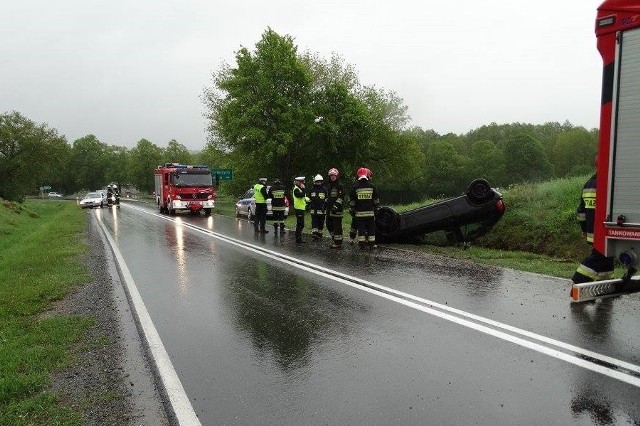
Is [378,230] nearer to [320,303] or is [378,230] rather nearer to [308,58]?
[320,303]

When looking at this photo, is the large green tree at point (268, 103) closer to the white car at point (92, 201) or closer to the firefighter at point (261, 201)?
the firefighter at point (261, 201)

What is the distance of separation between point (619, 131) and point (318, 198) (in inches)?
383

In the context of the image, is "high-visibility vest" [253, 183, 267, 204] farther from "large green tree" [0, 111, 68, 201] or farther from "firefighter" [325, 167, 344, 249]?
"large green tree" [0, 111, 68, 201]

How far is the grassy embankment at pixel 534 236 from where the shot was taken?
10531 millimetres

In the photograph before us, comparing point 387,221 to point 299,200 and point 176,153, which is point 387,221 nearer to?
point 299,200

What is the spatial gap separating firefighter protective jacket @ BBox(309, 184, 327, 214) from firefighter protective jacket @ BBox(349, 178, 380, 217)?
182cm

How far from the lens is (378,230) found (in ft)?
43.3

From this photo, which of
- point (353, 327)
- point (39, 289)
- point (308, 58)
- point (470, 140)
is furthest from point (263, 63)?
point (470, 140)

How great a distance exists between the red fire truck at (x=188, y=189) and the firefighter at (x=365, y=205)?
18.0m

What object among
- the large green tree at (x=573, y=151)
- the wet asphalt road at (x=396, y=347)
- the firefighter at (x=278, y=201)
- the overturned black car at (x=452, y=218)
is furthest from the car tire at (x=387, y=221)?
the large green tree at (x=573, y=151)

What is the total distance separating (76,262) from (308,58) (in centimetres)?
3331

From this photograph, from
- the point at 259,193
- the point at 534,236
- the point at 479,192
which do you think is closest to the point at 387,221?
the point at 479,192

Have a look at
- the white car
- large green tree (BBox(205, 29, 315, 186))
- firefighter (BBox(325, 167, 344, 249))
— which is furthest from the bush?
the white car

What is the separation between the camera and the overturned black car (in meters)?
11.8
